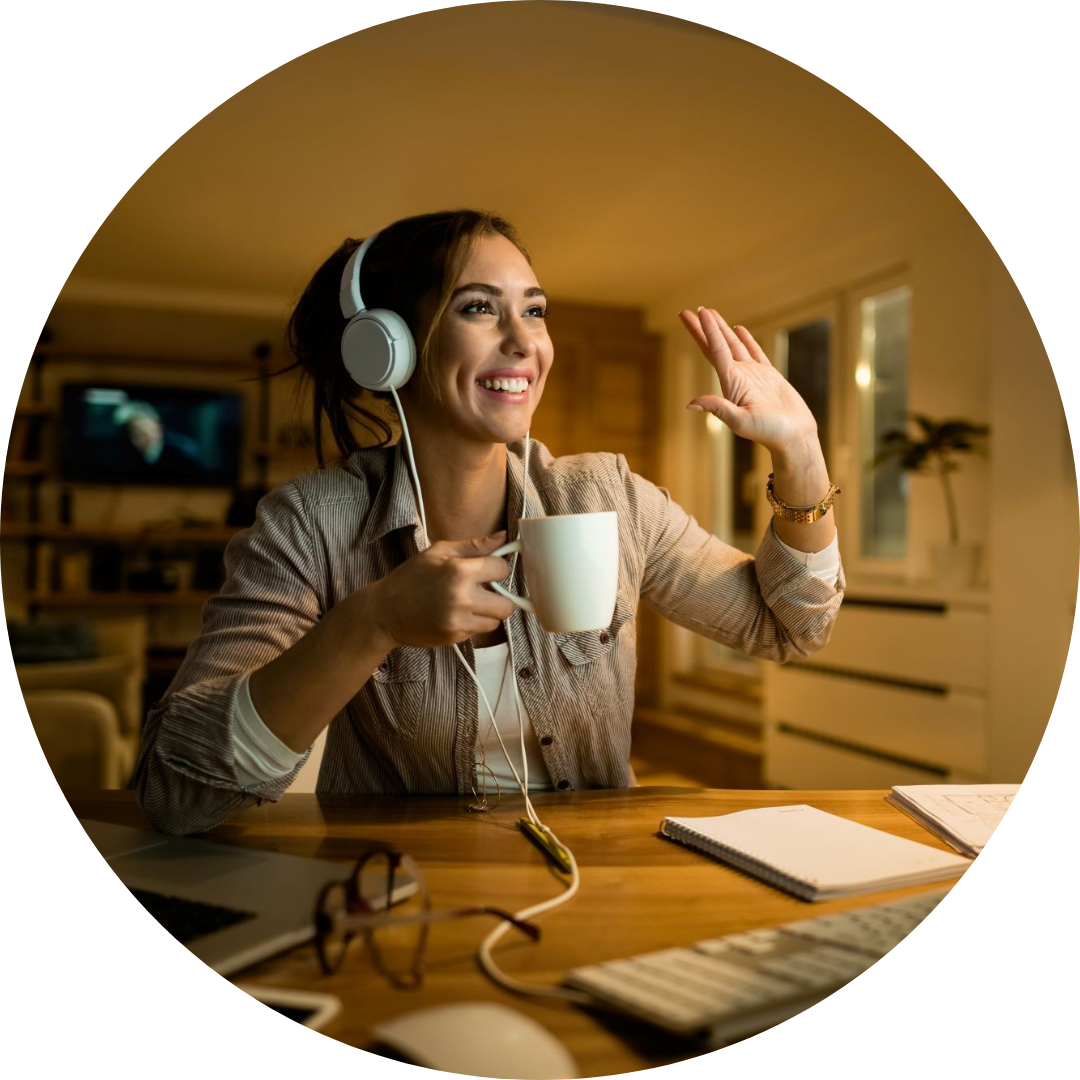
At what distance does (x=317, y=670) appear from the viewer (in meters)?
0.85

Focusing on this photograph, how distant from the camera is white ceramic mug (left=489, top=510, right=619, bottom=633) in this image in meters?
0.81

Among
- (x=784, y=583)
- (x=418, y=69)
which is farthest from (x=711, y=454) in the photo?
(x=784, y=583)

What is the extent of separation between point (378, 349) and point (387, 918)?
630 millimetres

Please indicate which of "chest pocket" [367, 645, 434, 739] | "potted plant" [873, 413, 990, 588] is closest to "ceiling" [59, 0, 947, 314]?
"potted plant" [873, 413, 990, 588]

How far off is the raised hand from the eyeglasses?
65 cm

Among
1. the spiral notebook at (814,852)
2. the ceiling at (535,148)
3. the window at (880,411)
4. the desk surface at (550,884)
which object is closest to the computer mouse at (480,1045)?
the desk surface at (550,884)

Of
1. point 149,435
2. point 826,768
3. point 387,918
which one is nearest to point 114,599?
point 149,435

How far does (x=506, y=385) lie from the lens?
1148 millimetres

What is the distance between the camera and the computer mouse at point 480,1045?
20.2 inches

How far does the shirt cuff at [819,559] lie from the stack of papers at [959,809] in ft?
0.98

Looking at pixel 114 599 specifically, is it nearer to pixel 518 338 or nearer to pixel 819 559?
pixel 518 338

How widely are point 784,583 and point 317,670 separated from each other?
2.12ft

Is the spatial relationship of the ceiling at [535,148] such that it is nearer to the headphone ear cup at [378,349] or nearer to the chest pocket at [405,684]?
the headphone ear cup at [378,349]

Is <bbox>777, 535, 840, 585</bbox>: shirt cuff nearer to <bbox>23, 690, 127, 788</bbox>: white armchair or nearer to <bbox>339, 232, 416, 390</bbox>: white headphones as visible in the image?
<bbox>339, 232, 416, 390</bbox>: white headphones
